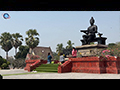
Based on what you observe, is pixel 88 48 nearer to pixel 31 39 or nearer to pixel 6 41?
pixel 31 39

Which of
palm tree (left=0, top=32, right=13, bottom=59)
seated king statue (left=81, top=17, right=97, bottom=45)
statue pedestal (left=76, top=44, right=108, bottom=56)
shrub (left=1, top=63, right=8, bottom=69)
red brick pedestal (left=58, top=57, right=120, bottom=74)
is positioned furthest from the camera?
palm tree (left=0, top=32, right=13, bottom=59)

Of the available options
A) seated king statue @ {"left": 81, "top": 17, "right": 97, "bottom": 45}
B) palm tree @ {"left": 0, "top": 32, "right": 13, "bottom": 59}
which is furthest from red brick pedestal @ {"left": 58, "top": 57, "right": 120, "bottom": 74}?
palm tree @ {"left": 0, "top": 32, "right": 13, "bottom": 59}

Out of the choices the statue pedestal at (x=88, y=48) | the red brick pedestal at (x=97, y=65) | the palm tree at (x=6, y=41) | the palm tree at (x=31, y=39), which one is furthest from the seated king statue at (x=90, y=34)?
the palm tree at (x=6, y=41)

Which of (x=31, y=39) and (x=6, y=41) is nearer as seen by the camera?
(x=31, y=39)

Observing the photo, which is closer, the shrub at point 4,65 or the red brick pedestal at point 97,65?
the red brick pedestal at point 97,65

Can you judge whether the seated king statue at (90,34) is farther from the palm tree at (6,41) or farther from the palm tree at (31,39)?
the palm tree at (6,41)

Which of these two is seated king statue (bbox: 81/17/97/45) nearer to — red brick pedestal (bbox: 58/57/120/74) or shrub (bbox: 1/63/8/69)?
red brick pedestal (bbox: 58/57/120/74)

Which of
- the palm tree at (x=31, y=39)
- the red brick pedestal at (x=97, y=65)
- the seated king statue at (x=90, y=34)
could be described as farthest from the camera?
the palm tree at (x=31, y=39)

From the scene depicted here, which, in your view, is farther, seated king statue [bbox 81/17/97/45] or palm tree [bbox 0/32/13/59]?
palm tree [bbox 0/32/13/59]

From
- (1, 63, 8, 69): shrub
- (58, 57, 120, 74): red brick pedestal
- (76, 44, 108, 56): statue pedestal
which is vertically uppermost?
(76, 44, 108, 56): statue pedestal

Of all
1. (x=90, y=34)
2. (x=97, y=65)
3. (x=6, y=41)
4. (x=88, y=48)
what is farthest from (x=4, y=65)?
(x=6, y=41)

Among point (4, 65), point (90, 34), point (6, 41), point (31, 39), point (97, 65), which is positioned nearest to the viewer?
point (97, 65)
